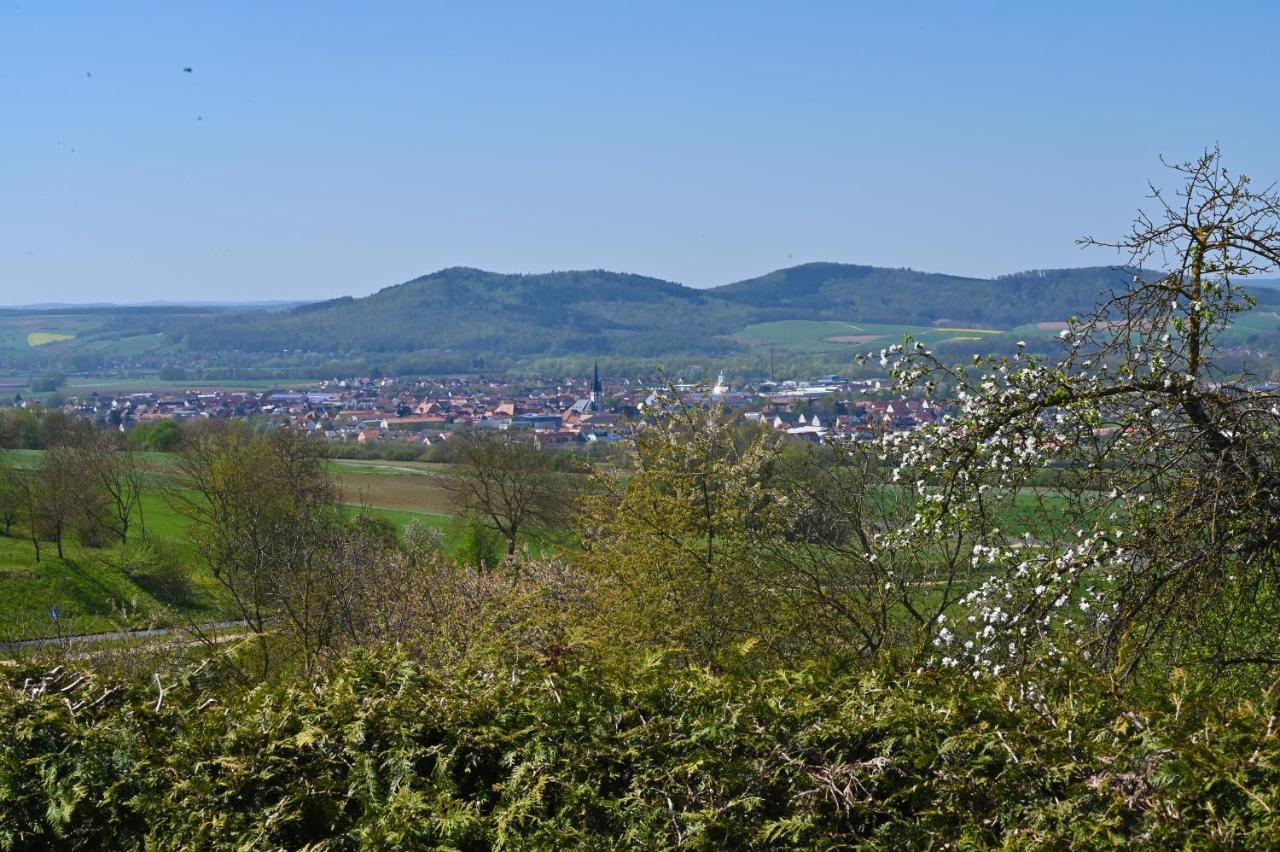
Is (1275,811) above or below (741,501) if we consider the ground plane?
above

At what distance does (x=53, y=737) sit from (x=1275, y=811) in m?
4.28

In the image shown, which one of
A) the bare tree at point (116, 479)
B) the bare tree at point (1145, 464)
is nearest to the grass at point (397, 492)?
the bare tree at point (116, 479)

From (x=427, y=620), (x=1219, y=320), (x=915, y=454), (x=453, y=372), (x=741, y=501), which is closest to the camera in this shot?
(x=1219, y=320)

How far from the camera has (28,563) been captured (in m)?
40.0

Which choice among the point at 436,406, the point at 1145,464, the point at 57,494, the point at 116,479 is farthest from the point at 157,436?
the point at 1145,464

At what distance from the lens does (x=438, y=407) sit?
10981 centimetres

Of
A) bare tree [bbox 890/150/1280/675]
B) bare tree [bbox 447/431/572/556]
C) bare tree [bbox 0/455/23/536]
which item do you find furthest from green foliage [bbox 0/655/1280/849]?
bare tree [bbox 0/455/23/536]

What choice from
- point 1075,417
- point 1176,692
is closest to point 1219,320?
point 1075,417

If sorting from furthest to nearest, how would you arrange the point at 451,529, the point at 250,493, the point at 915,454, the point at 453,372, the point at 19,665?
the point at 453,372 → the point at 451,529 → the point at 250,493 → the point at 915,454 → the point at 19,665

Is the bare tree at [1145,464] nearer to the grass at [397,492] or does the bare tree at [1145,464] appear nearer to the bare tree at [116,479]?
the grass at [397,492]

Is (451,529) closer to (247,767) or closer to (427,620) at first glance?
(427,620)

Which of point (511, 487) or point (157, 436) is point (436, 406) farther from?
point (511, 487)

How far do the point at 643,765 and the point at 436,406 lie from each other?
10823cm

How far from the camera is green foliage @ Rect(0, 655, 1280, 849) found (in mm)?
3664
